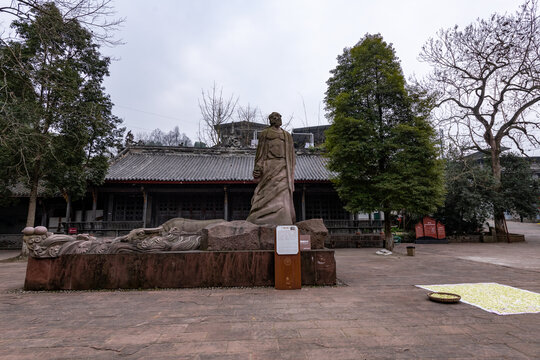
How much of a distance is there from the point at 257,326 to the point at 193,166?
1310 cm

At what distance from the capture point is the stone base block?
448 cm

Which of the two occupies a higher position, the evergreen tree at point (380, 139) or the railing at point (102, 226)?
the evergreen tree at point (380, 139)

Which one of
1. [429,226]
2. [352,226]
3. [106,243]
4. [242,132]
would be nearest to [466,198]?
[429,226]

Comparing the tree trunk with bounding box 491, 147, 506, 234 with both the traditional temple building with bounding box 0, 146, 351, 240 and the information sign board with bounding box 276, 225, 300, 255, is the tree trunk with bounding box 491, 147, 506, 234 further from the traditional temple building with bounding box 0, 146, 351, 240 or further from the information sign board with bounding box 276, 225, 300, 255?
the information sign board with bounding box 276, 225, 300, 255

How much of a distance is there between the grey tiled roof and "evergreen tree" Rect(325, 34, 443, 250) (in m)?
2.75

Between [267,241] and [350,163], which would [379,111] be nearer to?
[350,163]

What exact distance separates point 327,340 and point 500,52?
17741mm

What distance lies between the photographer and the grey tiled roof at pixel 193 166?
42.4ft

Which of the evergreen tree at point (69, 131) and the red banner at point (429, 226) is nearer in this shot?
the evergreen tree at point (69, 131)

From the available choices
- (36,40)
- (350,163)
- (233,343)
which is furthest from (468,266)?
(36,40)

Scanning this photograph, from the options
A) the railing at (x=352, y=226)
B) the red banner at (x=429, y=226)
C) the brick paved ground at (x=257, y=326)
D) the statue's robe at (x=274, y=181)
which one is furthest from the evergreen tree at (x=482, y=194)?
the statue's robe at (x=274, y=181)

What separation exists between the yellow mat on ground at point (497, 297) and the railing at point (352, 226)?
841cm

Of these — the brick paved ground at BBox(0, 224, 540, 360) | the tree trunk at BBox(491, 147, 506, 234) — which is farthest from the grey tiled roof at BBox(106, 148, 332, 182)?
the tree trunk at BBox(491, 147, 506, 234)

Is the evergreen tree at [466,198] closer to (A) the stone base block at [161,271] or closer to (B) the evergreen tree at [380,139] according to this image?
(B) the evergreen tree at [380,139]
